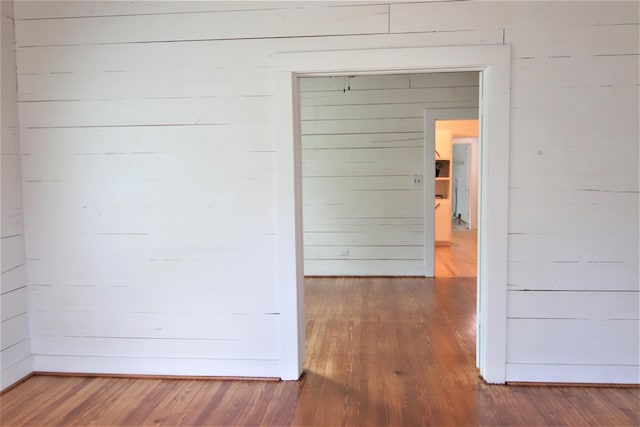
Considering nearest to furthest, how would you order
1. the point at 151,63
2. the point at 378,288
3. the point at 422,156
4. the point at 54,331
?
the point at 151,63
the point at 54,331
the point at 378,288
the point at 422,156

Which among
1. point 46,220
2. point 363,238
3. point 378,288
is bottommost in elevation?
point 378,288

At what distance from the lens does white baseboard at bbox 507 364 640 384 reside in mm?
2480

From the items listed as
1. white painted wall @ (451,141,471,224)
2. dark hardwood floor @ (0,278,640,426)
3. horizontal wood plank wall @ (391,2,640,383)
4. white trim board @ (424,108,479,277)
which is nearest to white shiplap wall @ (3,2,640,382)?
horizontal wood plank wall @ (391,2,640,383)

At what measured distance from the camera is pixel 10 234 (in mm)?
2611

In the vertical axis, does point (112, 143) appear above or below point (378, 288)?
above

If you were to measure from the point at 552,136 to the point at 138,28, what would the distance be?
253 cm

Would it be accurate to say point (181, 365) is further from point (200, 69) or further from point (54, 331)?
point (200, 69)

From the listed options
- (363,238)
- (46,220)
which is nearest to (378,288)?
(363,238)

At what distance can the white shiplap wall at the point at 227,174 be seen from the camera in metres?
2.39

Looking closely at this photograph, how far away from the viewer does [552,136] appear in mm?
2412

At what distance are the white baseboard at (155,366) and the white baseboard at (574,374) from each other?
1470 millimetres

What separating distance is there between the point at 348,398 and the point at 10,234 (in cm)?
229

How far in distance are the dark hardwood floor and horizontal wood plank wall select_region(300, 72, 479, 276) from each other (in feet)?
6.99

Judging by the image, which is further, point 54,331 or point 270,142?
point 54,331
